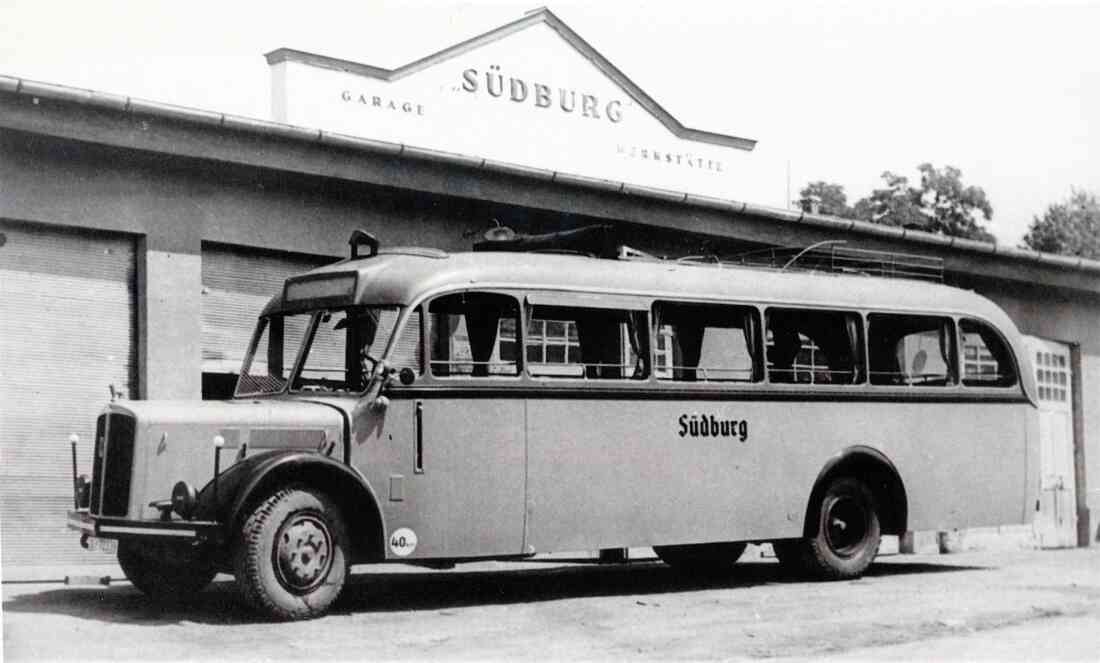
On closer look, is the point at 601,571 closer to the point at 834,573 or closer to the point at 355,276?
the point at 834,573

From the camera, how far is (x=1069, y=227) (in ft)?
153

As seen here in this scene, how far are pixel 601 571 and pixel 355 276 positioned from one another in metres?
4.61

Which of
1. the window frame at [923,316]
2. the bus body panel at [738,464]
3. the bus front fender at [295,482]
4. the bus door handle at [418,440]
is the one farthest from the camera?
the window frame at [923,316]

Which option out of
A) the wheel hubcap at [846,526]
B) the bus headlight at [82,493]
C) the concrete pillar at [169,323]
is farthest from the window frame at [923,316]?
the bus headlight at [82,493]

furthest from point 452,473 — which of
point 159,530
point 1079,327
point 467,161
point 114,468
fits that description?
point 1079,327

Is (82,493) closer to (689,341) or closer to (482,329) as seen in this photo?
(482,329)

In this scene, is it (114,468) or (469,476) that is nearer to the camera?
(114,468)

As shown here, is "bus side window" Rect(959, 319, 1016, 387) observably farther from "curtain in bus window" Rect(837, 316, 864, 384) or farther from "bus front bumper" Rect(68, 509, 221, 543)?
"bus front bumper" Rect(68, 509, 221, 543)

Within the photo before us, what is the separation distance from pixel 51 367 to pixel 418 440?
3.95m

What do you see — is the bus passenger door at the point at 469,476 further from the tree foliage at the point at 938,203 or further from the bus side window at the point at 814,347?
the tree foliage at the point at 938,203

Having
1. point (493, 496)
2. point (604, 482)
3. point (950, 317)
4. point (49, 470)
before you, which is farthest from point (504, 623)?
point (950, 317)

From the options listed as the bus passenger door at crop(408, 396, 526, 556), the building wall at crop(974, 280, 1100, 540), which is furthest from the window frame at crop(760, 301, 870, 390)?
the building wall at crop(974, 280, 1100, 540)

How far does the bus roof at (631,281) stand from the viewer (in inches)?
394

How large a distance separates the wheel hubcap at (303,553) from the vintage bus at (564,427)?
0.01 m
